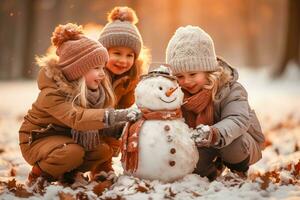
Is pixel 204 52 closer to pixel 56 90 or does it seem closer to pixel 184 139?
pixel 184 139

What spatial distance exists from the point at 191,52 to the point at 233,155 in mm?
940

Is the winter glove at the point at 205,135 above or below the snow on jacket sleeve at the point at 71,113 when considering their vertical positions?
below

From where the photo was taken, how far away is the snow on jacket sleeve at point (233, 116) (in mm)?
4109

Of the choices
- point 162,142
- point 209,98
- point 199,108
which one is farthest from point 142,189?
point 209,98

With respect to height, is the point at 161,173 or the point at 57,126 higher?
the point at 57,126

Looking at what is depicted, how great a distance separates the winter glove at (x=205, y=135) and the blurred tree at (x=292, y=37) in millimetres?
14592

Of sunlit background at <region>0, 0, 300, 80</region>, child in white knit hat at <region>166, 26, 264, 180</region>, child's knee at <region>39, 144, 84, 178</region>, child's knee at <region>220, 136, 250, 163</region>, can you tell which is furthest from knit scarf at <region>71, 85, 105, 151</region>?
sunlit background at <region>0, 0, 300, 80</region>

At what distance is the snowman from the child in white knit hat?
13.6 inches

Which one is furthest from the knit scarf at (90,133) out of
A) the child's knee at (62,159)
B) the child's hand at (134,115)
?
the child's hand at (134,115)

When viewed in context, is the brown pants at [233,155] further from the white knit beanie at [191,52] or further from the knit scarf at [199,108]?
the white knit beanie at [191,52]

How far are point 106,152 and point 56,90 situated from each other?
841 millimetres

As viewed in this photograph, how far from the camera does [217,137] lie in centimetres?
404

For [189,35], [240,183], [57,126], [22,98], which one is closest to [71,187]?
[57,126]

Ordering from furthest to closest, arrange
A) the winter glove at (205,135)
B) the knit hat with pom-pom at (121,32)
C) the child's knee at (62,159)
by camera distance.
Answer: the knit hat with pom-pom at (121,32), the child's knee at (62,159), the winter glove at (205,135)
